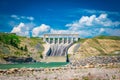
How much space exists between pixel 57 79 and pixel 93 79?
4196mm

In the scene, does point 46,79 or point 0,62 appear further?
point 0,62

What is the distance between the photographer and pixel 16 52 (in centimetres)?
18112

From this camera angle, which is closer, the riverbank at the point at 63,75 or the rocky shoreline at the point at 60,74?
the riverbank at the point at 63,75

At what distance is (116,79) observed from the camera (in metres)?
32.6

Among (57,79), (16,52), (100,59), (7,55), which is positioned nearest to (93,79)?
(57,79)

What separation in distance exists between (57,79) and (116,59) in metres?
68.8

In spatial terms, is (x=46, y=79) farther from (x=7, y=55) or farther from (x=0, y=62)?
(x=7, y=55)

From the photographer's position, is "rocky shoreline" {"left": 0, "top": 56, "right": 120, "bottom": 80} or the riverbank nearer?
the riverbank

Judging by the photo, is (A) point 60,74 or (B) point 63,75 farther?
(A) point 60,74

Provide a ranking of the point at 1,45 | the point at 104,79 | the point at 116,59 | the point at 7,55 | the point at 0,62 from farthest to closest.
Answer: the point at 1,45
the point at 7,55
the point at 0,62
the point at 116,59
the point at 104,79

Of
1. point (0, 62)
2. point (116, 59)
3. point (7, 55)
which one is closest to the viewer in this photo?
point (116, 59)

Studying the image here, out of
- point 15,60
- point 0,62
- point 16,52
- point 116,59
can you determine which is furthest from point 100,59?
point 16,52

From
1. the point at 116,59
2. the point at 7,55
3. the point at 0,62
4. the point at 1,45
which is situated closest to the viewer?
the point at 116,59

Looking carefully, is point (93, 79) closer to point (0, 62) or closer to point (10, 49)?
point (0, 62)
